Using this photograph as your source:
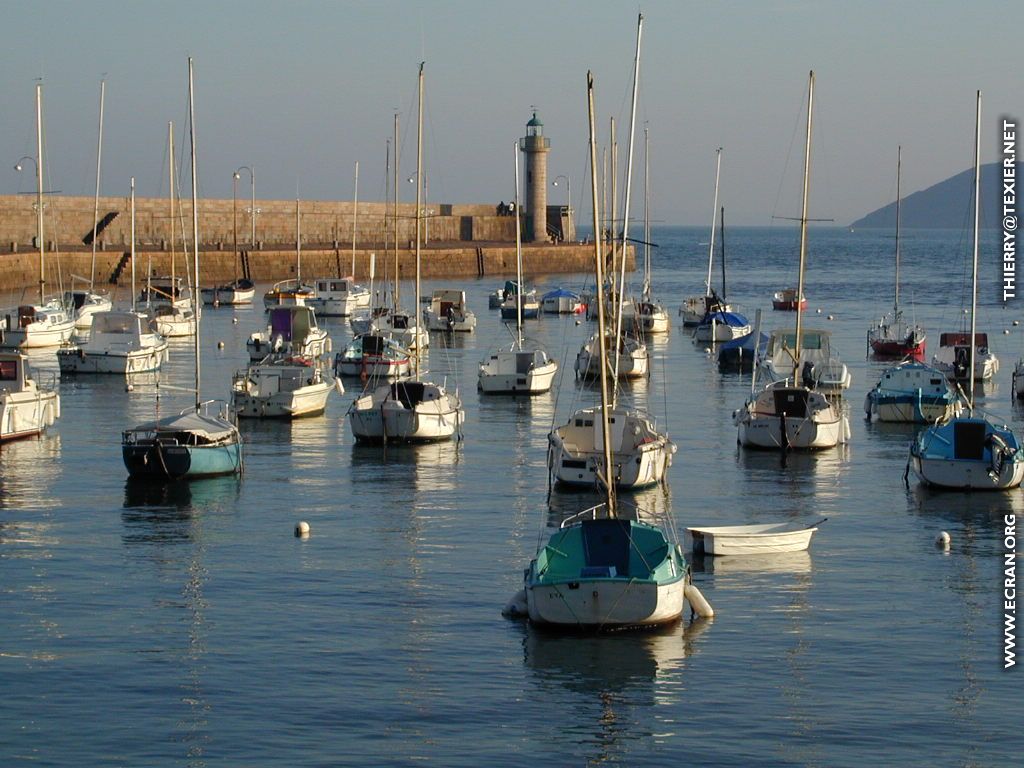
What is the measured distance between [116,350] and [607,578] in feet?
114

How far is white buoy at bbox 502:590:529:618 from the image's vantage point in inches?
894

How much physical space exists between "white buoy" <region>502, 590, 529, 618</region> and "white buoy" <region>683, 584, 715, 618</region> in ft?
7.32

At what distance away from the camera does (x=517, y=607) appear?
74.7 feet

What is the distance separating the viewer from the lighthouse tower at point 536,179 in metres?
140

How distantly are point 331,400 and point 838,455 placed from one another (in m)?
15.8

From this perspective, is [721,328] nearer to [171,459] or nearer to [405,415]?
[405,415]

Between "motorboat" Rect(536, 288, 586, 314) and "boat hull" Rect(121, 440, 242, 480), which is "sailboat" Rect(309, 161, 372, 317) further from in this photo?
"boat hull" Rect(121, 440, 242, 480)

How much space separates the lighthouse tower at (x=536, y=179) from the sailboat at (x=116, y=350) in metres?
84.2

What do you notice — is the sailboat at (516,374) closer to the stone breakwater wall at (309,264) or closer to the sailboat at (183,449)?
the sailboat at (183,449)

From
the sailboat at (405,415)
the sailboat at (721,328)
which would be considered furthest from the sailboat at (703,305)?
the sailboat at (405,415)

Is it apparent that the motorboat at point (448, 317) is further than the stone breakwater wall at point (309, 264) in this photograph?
No

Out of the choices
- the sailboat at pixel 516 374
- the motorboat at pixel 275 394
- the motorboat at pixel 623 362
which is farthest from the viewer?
the motorboat at pixel 623 362

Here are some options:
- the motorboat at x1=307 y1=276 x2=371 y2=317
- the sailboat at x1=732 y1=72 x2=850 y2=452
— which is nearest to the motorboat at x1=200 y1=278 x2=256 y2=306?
the motorboat at x1=307 y1=276 x2=371 y2=317

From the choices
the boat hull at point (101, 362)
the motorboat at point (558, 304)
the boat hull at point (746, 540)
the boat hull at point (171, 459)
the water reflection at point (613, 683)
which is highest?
the motorboat at point (558, 304)
